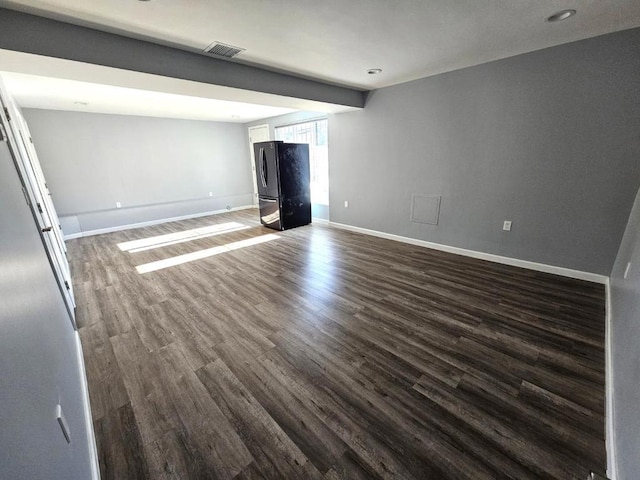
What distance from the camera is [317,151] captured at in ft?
18.8

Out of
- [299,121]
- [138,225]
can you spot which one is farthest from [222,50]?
[138,225]

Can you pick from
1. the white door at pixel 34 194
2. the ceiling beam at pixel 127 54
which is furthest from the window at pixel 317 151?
the white door at pixel 34 194

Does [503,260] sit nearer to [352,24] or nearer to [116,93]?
[352,24]

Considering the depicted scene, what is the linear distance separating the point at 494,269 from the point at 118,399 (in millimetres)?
3904

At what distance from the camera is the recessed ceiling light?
2.04 meters

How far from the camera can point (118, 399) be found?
1618mm

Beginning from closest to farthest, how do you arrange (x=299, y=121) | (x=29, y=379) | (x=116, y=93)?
(x=29, y=379) < (x=116, y=93) < (x=299, y=121)

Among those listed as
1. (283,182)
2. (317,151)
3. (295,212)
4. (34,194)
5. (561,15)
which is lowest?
(295,212)

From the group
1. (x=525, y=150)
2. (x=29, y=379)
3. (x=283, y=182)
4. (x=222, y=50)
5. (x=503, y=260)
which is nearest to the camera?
(x=29, y=379)

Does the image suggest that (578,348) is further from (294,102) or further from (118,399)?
(294,102)

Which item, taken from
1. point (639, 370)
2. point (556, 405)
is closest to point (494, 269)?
point (556, 405)

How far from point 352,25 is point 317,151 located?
360 cm

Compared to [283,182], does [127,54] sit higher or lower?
higher

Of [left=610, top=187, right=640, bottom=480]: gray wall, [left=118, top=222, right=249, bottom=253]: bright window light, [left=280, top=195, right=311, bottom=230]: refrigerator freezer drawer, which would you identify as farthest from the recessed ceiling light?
[left=118, top=222, right=249, bottom=253]: bright window light
